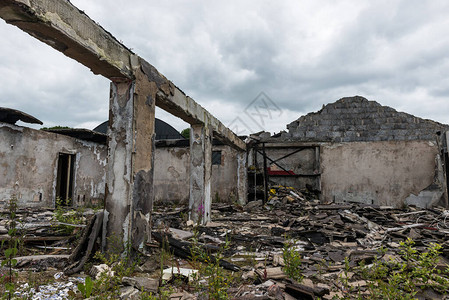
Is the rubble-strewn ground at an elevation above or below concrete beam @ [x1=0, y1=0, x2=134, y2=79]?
below

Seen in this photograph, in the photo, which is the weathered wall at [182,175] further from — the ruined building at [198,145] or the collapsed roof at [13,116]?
the collapsed roof at [13,116]

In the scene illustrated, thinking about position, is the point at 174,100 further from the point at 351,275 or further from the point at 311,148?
the point at 311,148

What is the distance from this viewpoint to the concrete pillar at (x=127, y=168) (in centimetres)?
433

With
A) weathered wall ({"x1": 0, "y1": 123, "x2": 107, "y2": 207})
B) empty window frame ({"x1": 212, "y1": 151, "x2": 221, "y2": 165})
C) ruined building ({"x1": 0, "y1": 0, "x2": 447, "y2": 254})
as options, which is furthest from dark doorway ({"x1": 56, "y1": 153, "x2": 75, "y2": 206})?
empty window frame ({"x1": 212, "y1": 151, "x2": 221, "y2": 165})

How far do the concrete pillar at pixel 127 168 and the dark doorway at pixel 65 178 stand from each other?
9486 millimetres

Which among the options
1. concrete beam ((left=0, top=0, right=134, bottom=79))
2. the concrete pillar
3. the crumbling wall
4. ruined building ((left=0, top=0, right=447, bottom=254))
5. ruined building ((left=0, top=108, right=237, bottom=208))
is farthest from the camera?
the crumbling wall

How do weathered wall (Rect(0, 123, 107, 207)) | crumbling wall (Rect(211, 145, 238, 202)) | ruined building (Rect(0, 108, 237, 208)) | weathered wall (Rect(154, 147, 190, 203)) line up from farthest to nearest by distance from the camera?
weathered wall (Rect(154, 147, 190, 203))
crumbling wall (Rect(211, 145, 238, 202))
ruined building (Rect(0, 108, 237, 208))
weathered wall (Rect(0, 123, 107, 207))

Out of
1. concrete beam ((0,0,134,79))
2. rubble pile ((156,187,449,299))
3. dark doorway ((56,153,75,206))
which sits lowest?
rubble pile ((156,187,449,299))

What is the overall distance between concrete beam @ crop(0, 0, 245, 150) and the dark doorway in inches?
359

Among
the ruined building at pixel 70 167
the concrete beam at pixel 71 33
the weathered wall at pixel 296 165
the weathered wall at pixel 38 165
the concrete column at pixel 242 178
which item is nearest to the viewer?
the concrete beam at pixel 71 33

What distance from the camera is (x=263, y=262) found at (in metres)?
4.63

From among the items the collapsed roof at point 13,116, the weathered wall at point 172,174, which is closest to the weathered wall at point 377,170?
the weathered wall at point 172,174

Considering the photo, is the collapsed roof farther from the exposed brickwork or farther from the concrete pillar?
the exposed brickwork

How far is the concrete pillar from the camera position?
433 cm
